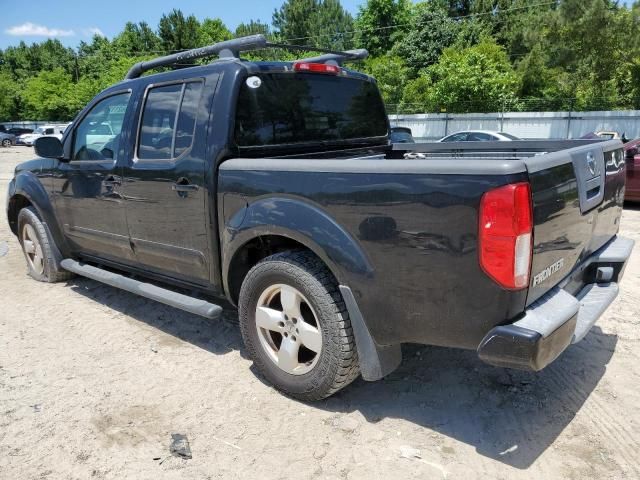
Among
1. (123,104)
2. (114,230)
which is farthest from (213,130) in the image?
(114,230)

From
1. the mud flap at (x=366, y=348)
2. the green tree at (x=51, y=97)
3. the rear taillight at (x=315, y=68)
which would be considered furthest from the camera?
the green tree at (x=51, y=97)

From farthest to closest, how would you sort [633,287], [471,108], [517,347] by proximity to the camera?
[471,108], [633,287], [517,347]

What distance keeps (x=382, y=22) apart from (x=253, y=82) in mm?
53394

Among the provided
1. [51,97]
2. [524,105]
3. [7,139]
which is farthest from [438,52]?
[51,97]

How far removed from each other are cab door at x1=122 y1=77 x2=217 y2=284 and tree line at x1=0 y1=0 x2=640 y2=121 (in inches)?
885

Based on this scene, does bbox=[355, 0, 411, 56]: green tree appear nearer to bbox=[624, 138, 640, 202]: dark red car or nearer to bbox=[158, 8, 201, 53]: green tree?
bbox=[158, 8, 201, 53]: green tree

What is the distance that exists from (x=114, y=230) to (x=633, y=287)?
4.78 m

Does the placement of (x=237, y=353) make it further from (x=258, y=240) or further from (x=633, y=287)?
(x=633, y=287)

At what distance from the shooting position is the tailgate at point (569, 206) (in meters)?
2.40

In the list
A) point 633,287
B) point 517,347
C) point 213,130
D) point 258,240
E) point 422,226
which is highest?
point 213,130

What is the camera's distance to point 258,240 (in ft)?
11.1

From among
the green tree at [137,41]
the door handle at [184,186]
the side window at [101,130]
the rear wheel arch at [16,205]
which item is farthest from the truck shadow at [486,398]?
the green tree at [137,41]

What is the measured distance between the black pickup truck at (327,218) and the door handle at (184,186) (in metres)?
0.01

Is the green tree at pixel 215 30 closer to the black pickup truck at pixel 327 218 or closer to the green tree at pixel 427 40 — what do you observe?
the green tree at pixel 427 40
